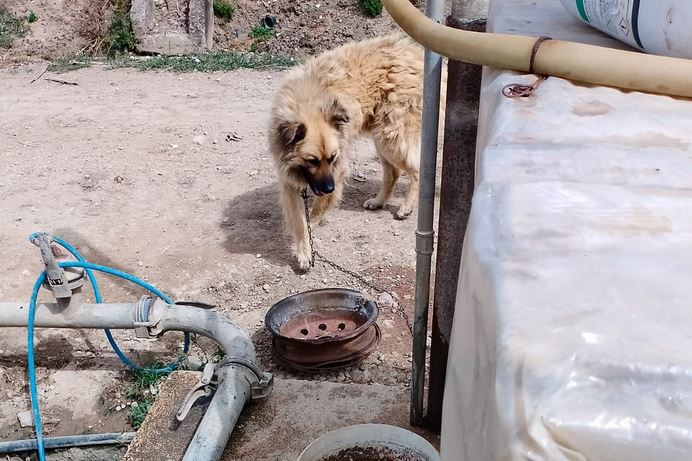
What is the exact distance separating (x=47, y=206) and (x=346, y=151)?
2260mm

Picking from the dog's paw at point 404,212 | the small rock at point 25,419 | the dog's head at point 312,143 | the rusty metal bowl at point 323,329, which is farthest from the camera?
the dog's paw at point 404,212

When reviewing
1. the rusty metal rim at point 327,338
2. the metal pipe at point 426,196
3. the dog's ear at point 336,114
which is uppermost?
the metal pipe at point 426,196

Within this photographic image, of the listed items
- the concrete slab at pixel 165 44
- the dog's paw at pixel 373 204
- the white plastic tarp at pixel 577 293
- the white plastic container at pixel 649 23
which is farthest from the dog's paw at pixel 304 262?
the concrete slab at pixel 165 44

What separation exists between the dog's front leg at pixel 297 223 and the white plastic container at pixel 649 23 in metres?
3.04

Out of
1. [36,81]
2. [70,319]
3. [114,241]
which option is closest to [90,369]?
[70,319]

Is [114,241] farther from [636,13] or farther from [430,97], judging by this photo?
[636,13]

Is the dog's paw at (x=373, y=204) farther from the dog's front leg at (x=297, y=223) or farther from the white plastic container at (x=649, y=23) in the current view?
the white plastic container at (x=649, y=23)

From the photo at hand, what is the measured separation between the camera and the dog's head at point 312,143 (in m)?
4.42

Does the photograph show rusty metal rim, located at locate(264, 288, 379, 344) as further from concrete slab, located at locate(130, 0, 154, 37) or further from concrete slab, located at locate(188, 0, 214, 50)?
concrete slab, located at locate(130, 0, 154, 37)

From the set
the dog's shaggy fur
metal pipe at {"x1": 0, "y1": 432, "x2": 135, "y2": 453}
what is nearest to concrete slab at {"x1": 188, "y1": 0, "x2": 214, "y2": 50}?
Result: the dog's shaggy fur

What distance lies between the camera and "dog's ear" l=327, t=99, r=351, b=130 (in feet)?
14.5

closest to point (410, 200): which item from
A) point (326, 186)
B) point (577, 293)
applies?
point (326, 186)

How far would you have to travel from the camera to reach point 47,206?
4.97 meters

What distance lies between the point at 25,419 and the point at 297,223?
197cm
